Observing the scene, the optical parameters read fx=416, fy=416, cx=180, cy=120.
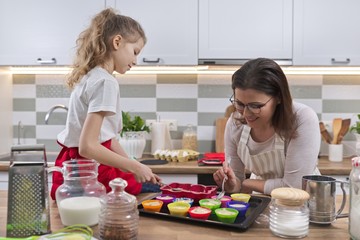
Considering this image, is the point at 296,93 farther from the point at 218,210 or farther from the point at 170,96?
the point at 218,210

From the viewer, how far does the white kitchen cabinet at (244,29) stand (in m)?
2.66

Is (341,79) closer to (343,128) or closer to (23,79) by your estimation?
(343,128)

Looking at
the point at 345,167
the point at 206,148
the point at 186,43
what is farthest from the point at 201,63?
the point at 345,167

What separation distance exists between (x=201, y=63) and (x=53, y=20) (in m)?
1.01

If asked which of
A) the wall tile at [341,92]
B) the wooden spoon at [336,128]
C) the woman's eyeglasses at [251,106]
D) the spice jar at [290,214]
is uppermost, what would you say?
the wall tile at [341,92]

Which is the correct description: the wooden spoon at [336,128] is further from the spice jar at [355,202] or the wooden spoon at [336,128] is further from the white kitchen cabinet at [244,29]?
the spice jar at [355,202]

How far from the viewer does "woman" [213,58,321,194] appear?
1598 mm

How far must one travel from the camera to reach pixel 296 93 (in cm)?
302

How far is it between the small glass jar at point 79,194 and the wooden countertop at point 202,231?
0.14ft

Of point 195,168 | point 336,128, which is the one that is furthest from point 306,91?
point 195,168

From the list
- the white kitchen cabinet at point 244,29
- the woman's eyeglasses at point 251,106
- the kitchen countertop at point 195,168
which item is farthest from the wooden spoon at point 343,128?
the woman's eyeglasses at point 251,106

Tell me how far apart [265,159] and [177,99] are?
1.34 m

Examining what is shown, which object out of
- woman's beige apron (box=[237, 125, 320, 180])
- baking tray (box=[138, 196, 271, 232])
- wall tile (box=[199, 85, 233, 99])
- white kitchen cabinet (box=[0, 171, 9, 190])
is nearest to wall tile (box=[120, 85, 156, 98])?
wall tile (box=[199, 85, 233, 99])

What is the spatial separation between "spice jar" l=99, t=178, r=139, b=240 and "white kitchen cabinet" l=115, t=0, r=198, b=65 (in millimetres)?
1707
